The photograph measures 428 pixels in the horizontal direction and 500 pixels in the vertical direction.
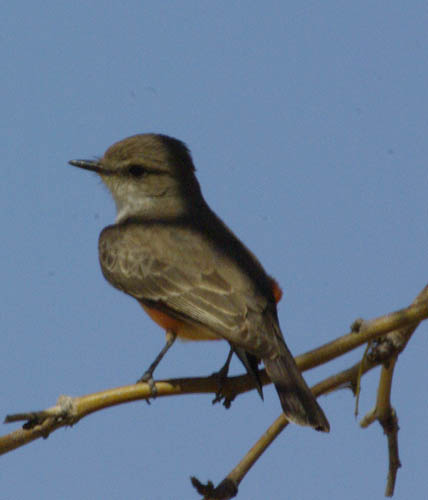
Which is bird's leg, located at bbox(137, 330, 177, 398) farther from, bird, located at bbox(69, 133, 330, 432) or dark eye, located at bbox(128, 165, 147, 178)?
dark eye, located at bbox(128, 165, 147, 178)

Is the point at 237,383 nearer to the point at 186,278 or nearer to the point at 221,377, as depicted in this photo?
the point at 221,377

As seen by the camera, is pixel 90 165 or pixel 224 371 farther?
pixel 90 165

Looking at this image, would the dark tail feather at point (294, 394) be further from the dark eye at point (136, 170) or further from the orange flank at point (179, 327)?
the dark eye at point (136, 170)

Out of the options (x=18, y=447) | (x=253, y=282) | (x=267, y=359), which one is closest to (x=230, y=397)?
(x=267, y=359)

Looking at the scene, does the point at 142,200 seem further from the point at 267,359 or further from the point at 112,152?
the point at 267,359

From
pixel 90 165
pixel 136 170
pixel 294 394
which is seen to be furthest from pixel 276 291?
pixel 90 165

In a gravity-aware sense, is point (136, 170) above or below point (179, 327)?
above

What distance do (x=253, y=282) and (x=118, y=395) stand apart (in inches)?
91.5

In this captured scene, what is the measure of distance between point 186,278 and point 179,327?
388 millimetres

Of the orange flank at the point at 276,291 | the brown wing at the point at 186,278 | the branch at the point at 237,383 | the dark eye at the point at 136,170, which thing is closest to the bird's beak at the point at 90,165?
the dark eye at the point at 136,170

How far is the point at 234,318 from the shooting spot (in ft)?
20.1

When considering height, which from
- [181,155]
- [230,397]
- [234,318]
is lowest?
[230,397]

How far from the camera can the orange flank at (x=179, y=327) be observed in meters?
6.61

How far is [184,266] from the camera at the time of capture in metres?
6.86
